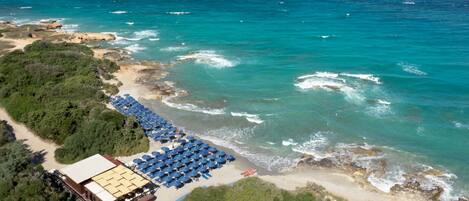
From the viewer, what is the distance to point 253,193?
121 feet

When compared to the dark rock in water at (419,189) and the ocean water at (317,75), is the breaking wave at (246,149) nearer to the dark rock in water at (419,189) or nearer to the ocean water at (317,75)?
the ocean water at (317,75)

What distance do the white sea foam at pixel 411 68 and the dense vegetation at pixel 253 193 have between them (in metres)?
34.4

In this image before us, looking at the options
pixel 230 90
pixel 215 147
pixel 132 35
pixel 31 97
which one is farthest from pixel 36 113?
pixel 132 35

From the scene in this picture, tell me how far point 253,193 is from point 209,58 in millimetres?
42469

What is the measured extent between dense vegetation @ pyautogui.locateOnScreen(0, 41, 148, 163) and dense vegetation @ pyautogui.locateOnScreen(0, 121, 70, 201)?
4732mm

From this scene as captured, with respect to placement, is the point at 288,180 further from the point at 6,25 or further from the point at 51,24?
the point at 6,25

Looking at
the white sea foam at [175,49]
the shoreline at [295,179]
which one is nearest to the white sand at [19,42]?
the white sea foam at [175,49]

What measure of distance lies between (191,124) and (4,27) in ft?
222

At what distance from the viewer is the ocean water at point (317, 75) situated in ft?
161

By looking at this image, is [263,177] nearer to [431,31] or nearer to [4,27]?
[431,31]

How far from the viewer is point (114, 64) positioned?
71875 millimetres

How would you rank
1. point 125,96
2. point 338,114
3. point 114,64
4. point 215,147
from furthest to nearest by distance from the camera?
1. point 114,64
2. point 125,96
3. point 338,114
4. point 215,147

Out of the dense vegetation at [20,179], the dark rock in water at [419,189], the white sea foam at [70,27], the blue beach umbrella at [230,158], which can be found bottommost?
the dark rock in water at [419,189]

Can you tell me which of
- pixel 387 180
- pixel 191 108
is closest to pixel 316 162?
pixel 387 180
